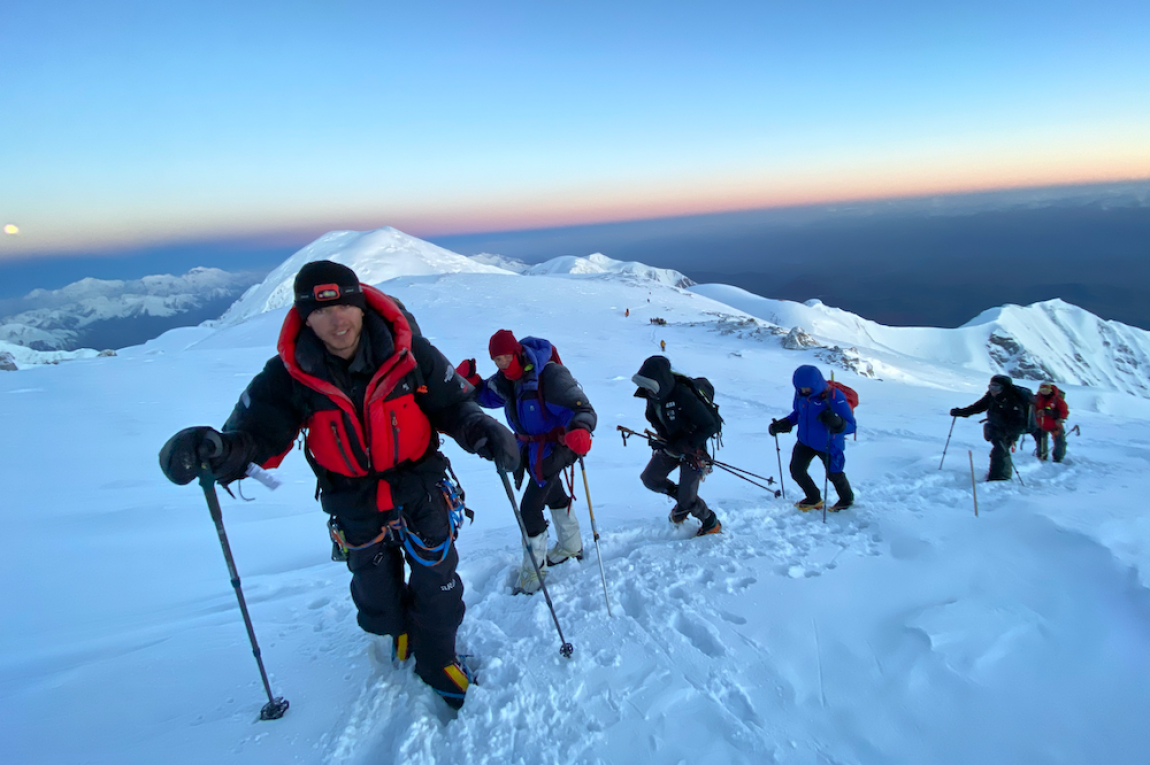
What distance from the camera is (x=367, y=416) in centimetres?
268

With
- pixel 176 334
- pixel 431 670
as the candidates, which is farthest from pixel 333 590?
pixel 176 334

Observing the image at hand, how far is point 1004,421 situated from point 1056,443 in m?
1.96

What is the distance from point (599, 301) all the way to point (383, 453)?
3774cm

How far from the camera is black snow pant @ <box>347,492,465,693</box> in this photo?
2.96 m

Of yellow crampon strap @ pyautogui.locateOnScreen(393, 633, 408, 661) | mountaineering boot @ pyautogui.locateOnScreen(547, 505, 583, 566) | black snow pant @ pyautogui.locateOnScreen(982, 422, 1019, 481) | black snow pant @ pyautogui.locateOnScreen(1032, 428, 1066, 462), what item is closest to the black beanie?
yellow crampon strap @ pyautogui.locateOnScreen(393, 633, 408, 661)

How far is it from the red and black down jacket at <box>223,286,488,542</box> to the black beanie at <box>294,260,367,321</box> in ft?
0.49

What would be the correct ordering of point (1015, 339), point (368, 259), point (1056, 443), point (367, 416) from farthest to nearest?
point (1015, 339) < point (368, 259) < point (1056, 443) < point (367, 416)

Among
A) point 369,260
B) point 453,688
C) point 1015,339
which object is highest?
point 369,260

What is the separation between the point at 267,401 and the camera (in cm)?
260

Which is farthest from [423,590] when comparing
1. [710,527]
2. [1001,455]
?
[1001,455]

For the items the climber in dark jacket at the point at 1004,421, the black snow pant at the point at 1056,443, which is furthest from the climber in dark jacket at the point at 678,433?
the black snow pant at the point at 1056,443

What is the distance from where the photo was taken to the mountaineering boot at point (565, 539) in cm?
470

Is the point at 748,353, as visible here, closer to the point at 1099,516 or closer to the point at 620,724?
the point at 1099,516

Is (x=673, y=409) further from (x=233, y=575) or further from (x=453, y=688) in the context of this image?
(x=233, y=575)
